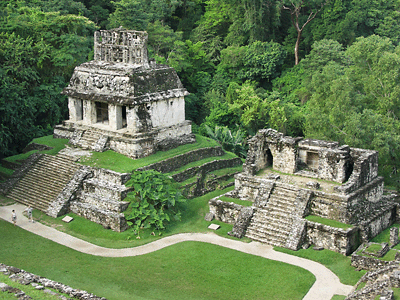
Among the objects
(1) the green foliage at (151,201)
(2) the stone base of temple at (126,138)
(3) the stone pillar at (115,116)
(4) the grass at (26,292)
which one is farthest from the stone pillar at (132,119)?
(4) the grass at (26,292)

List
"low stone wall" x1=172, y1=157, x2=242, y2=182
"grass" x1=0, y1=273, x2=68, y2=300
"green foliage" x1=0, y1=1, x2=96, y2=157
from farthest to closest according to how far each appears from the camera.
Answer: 1. "green foliage" x1=0, y1=1, x2=96, y2=157
2. "low stone wall" x1=172, y1=157, x2=242, y2=182
3. "grass" x1=0, y1=273, x2=68, y2=300

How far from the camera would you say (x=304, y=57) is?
140 ft

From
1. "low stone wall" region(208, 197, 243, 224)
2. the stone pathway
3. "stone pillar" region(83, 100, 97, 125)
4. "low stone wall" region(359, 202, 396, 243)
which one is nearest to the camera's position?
the stone pathway

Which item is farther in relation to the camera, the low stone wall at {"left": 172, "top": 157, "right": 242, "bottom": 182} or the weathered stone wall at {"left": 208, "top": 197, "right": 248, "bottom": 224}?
the low stone wall at {"left": 172, "top": 157, "right": 242, "bottom": 182}

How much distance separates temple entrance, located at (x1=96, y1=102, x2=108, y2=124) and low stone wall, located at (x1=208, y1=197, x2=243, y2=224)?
737 cm

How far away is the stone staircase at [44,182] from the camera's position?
25.4 metres

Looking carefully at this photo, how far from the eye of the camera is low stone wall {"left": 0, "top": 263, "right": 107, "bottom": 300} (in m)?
17.0

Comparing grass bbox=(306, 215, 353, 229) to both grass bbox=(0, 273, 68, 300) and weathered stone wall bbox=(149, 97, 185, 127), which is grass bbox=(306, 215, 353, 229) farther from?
grass bbox=(0, 273, 68, 300)

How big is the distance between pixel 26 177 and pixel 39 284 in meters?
→ 10.4

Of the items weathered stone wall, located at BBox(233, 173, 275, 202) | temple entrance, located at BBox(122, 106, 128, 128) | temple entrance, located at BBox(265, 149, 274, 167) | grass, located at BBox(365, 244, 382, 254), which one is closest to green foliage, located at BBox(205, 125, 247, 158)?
temple entrance, located at BBox(122, 106, 128, 128)

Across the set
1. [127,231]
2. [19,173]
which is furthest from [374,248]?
[19,173]

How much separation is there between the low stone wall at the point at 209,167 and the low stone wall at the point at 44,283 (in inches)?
370

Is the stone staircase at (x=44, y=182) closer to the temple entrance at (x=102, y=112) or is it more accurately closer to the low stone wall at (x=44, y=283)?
the temple entrance at (x=102, y=112)

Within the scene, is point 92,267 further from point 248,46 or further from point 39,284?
point 248,46
